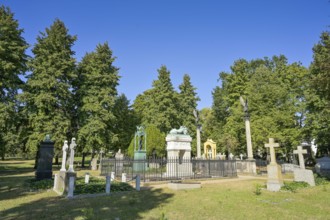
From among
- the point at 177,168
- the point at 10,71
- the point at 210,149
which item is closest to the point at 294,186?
the point at 177,168

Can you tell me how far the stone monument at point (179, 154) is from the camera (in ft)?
54.9

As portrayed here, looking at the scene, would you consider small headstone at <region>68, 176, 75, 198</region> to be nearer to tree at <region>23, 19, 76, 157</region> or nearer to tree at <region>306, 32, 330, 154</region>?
tree at <region>23, 19, 76, 157</region>

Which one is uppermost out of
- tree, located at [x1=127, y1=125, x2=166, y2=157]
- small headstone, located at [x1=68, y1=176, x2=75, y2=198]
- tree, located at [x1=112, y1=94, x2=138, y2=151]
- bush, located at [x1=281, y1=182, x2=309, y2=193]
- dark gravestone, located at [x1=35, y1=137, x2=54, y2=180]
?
tree, located at [x1=112, y1=94, x2=138, y2=151]

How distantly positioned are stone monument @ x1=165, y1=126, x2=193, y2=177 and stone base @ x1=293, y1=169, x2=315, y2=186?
700cm

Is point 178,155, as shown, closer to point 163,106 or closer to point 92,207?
point 92,207

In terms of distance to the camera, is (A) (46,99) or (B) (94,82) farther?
(B) (94,82)

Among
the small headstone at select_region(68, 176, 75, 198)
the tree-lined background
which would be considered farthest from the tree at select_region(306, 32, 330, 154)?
the small headstone at select_region(68, 176, 75, 198)

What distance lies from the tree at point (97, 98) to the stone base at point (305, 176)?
21.1 metres

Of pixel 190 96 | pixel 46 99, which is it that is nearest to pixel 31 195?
pixel 46 99

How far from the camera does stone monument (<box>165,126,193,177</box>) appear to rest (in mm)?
16734

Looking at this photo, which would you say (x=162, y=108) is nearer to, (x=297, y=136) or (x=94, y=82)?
(x=94, y=82)

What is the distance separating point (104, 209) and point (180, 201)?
9.93 feet

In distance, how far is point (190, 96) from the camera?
43.5 metres

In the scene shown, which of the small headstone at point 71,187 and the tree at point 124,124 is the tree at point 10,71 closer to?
the tree at point 124,124
